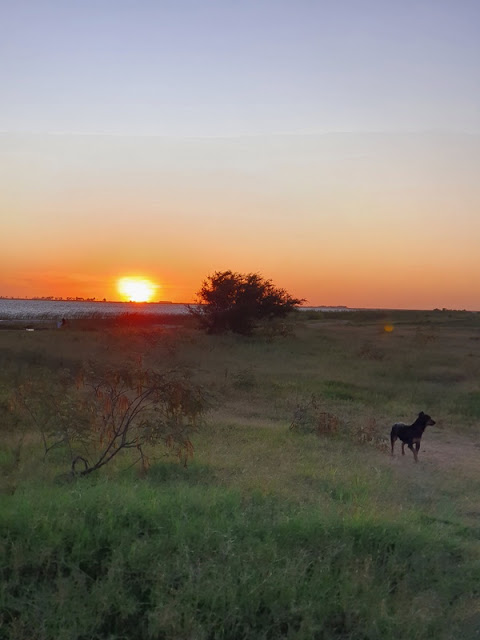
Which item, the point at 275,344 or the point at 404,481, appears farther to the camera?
the point at 275,344

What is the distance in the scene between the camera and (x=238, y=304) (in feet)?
124

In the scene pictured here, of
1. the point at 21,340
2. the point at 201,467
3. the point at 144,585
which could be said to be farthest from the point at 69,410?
the point at 21,340

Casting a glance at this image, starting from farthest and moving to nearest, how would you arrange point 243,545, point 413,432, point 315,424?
point 315,424 < point 413,432 < point 243,545

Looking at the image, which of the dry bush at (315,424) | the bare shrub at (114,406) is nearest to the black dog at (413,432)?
the dry bush at (315,424)

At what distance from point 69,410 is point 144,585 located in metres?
3.97

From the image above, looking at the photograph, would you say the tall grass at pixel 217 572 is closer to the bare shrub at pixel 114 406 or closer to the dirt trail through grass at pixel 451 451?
the bare shrub at pixel 114 406

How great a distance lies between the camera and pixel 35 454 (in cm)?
918

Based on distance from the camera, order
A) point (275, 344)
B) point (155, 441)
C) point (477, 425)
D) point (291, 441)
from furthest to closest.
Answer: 1. point (275, 344)
2. point (477, 425)
3. point (291, 441)
4. point (155, 441)

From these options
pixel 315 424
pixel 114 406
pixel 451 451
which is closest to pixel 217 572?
pixel 114 406

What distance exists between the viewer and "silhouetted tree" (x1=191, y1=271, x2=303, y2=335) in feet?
122

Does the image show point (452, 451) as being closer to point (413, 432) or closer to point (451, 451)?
point (451, 451)

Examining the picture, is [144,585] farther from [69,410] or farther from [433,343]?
[433,343]

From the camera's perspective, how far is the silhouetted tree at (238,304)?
37312 mm

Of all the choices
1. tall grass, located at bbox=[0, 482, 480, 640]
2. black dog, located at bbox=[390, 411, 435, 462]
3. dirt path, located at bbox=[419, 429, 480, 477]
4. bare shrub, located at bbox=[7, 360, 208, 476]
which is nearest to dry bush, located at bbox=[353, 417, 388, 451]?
black dog, located at bbox=[390, 411, 435, 462]
